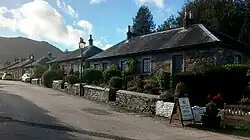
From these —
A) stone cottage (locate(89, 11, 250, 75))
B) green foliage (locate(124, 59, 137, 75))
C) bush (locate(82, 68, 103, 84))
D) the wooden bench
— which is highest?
stone cottage (locate(89, 11, 250, 75))

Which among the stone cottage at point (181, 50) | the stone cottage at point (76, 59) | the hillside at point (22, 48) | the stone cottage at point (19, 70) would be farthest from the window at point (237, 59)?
the hillside at point (22, 48)

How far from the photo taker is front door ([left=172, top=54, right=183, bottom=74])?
26156 millimetres

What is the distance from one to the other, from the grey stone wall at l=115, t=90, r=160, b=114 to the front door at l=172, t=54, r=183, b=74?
22.7ft

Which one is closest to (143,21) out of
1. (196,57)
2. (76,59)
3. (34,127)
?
(76,59)

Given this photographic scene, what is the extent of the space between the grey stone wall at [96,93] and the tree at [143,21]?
52260 mm

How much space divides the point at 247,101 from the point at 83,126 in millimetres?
8851

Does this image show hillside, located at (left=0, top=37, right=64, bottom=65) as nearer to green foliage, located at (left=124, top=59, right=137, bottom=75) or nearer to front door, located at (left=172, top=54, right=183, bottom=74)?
green foliage, located at (left=124, top=59, right=137, bottom=75)

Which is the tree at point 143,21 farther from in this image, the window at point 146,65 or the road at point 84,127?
the road at point 84,127

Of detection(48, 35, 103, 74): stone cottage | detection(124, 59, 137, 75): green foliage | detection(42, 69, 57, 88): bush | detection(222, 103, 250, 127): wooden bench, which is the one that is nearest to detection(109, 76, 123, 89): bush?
detection(124, 59, 137, 75): green foliage

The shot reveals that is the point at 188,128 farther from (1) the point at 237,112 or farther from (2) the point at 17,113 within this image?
(2) the point at 17,113

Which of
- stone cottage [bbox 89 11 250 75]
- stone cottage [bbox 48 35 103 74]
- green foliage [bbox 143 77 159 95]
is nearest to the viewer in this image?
green foliage [bbox 143 77 159 95]

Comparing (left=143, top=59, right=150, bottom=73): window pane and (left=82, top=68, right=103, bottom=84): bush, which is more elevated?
(left=143, top=59, right=150, bottom=73): window pane

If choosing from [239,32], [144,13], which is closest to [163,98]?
[239,32]

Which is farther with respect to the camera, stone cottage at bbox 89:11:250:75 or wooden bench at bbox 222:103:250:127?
stone cottage at bbox 89:11:250:75
